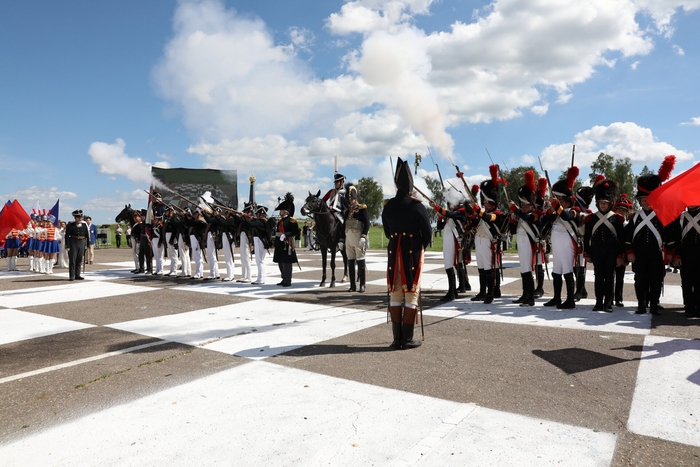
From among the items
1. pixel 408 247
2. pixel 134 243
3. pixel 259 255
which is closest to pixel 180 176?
pixel 134 243

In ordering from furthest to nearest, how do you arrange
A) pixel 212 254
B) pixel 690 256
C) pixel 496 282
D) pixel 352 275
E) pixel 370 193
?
pixel 370 193
pixel 212 254
pixel 352 275
pixel 496 282
pixel 690 256

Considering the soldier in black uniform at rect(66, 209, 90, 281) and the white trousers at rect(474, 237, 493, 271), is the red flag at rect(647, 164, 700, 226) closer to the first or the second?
the white trousers at rect(474, 237, 493, 271)

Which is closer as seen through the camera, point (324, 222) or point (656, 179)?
point (656, 179)

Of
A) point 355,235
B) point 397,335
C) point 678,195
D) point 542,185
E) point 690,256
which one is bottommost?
point 397,335

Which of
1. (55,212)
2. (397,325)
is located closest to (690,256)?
(397,325)

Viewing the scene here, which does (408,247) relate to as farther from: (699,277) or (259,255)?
(259,255)

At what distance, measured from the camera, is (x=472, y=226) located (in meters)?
9.54

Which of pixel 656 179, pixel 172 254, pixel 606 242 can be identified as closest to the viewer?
pixel 656 179

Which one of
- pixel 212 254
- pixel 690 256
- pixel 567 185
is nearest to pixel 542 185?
pixel 567 185

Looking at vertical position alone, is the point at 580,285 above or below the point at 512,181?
below

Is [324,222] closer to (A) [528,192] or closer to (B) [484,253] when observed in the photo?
(B) [484,253]

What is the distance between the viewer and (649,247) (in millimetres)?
7887

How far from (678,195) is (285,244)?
27.7 ft

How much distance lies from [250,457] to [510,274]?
12.4 meters
